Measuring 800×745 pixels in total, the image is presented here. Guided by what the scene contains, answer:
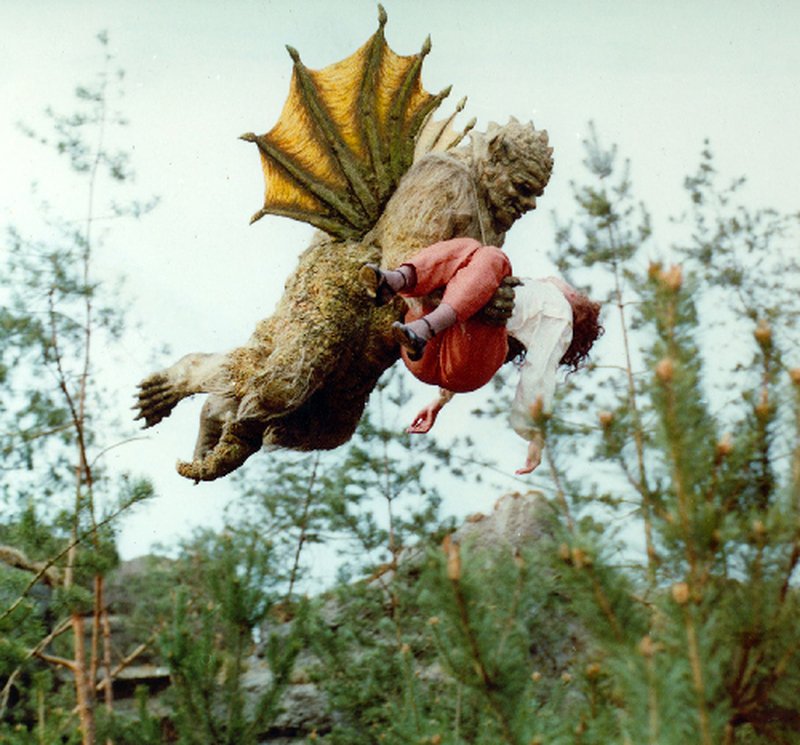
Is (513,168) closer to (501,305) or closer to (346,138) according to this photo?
(501,305)

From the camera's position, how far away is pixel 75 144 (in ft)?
21.1

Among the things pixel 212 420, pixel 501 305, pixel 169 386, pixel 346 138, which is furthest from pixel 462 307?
pixel 169 386

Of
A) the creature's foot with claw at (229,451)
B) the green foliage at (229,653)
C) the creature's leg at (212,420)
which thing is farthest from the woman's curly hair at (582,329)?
the green foliage at (229,653)

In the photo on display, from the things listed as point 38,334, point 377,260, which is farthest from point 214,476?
point 38,334

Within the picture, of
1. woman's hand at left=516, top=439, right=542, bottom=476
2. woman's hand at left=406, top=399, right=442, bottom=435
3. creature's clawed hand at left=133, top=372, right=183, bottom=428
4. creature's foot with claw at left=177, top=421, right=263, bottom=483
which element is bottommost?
woman's hand at left=516, top=439, right=542, bottom=476

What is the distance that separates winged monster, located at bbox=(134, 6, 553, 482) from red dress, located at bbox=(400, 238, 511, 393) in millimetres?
241

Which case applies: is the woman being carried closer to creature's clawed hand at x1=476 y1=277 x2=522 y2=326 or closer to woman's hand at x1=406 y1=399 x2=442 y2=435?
creature's clawed hand at x1=476 y1=277 x2=522 y2=326

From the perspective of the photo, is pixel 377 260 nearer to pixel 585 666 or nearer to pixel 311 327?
pixel 311 327

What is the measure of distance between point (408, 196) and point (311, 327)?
2.18ft

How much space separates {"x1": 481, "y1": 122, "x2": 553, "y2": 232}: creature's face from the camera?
340 centimetres

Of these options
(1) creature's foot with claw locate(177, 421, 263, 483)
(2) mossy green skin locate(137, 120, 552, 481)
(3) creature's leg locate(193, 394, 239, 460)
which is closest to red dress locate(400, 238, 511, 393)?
(2) mossy green skin locate(137, 120, 552, 481)

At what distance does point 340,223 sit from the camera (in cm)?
381

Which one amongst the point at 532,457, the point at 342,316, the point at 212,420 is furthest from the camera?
the point at 212,420

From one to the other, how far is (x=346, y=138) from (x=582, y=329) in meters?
1.33
